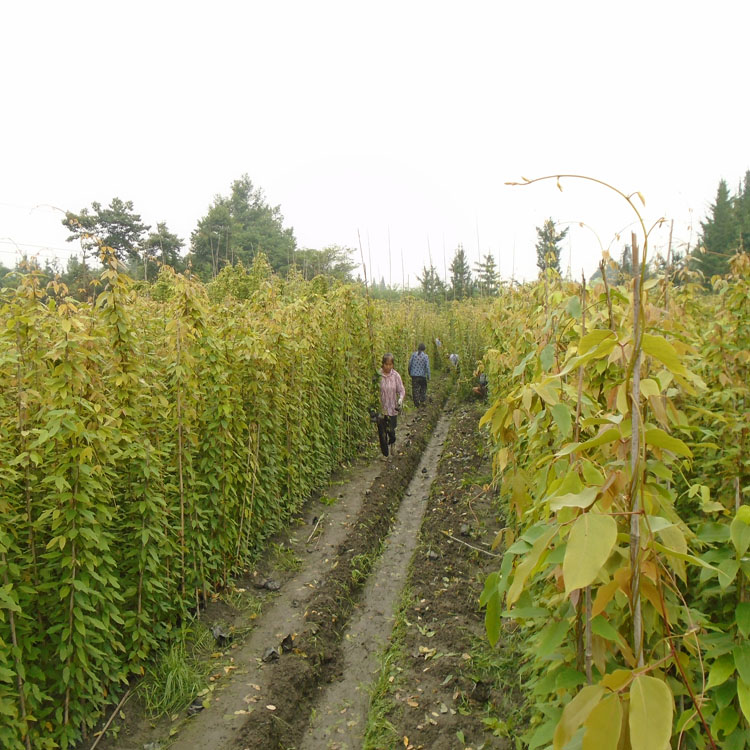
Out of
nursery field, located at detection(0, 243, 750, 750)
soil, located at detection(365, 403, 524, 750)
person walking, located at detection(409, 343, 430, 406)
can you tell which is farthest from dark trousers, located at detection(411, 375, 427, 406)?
nursery field, located at detection(0, 243, 750, 750)

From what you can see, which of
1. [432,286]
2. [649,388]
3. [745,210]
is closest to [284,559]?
[649,388]

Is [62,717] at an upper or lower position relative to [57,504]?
lower

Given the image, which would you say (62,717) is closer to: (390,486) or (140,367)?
(140,367)

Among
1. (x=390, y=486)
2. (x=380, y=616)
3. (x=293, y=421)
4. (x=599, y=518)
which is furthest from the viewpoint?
(x=390, y=486)

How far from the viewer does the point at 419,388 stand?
13.3 metres

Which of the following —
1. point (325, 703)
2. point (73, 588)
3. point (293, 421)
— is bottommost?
point (325, 703)

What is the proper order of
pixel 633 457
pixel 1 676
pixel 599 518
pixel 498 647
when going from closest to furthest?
pixel 599 518, pixel 633 457, pixel 1 676, pixel 498 647

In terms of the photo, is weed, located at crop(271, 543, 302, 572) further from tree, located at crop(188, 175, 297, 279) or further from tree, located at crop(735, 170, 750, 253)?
tree, located at crop(188, 175, 297, 279)

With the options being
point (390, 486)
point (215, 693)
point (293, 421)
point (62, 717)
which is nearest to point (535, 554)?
point (62, 717)

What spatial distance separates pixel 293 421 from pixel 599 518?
19.8 ft

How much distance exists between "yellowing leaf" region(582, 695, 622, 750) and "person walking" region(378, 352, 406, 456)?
8.51 metres

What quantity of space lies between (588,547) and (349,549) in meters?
5.44

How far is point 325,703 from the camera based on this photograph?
12.8 ft

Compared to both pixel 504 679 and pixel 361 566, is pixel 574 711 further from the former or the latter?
pixel 361 566
